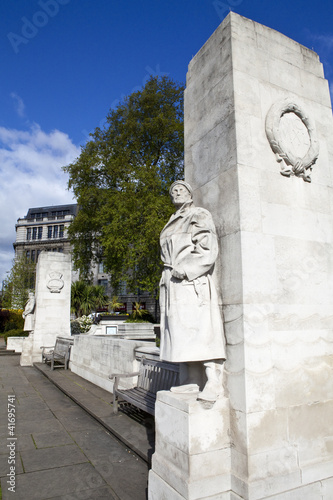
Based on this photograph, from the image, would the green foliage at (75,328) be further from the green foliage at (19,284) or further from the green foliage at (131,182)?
the green foliage at (19,284)

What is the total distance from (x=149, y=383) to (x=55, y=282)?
9.58m

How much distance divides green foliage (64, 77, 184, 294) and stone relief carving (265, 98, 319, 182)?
13.2 m

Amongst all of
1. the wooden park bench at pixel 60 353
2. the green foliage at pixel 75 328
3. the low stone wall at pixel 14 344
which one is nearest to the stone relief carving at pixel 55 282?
the wooden park bench at pixel 60 353

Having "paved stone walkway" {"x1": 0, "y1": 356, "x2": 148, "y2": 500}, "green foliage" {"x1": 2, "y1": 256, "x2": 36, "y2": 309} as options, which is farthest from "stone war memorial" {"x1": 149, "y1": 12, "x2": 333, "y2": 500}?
"green foliage" {"x1": 2, "y1": 256, "x2": 36, "y2": 309}

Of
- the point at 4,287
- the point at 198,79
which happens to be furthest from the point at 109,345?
the point at 4,287

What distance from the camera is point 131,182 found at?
19797mm

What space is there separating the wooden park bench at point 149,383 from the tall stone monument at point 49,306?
8.87 m

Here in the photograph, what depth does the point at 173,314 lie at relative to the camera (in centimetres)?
326

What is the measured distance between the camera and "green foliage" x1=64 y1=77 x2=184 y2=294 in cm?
1803

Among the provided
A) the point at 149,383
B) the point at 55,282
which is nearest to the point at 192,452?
the point at 149,383

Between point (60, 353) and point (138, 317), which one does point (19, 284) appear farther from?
point (60, 353)

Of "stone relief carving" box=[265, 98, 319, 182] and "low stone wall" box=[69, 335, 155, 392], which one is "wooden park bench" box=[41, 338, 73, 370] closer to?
"low stone wall" box=[69, 335, 155, 392]

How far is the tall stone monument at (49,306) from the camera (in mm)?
13906

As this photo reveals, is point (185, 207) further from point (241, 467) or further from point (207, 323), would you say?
point (241, 467)
